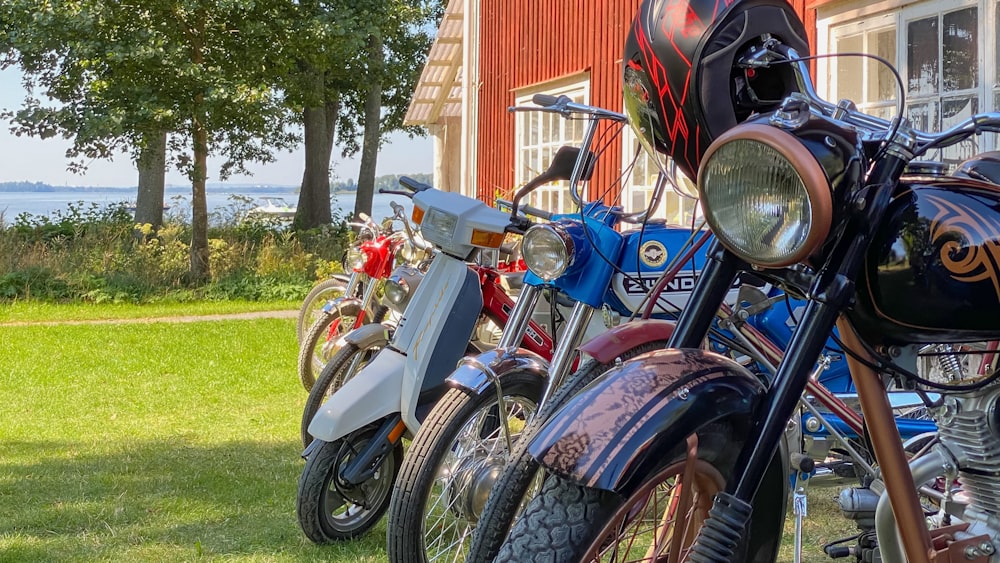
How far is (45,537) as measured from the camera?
3.46 m

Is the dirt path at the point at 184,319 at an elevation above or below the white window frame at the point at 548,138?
below

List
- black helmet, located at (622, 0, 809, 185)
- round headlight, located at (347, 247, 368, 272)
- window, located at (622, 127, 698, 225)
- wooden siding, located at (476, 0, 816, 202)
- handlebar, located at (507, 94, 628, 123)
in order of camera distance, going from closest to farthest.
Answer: black helmet, located at (622, 0, 809, 185)
handlebar, located at (507, 94, 628, 123)
round headlight, located at (347, 247, 368, 272)
window, located at (622, 127, 698, 225)
wooden siding, located at (476, 0, 816, 202)

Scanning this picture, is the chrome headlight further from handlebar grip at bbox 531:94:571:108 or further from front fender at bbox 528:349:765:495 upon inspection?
front fender at bbox 528:349:765:495

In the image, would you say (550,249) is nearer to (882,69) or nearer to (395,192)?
(395,192)

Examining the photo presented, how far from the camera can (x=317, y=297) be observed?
6.67m

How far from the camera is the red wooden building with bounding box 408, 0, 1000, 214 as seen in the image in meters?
4.46

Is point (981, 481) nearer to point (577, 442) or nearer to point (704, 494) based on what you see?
point (704, 494)

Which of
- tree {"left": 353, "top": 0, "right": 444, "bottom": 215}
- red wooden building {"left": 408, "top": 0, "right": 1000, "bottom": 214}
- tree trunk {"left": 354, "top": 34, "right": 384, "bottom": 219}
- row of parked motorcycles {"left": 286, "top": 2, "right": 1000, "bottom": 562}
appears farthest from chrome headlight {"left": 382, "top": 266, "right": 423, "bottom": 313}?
tree trunk {"left": 354, "top": 34, "right": 384, "bottom": 219}

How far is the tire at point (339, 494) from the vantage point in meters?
3.21

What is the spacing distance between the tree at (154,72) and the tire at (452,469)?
10.0 m

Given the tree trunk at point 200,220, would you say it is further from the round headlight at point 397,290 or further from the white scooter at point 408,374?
the white scooter at point 408,374

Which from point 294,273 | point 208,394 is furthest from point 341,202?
point 208,394

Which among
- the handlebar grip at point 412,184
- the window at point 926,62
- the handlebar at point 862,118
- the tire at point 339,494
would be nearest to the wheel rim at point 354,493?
the tire at point 339,494

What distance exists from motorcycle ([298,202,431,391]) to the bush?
5.69 meters
